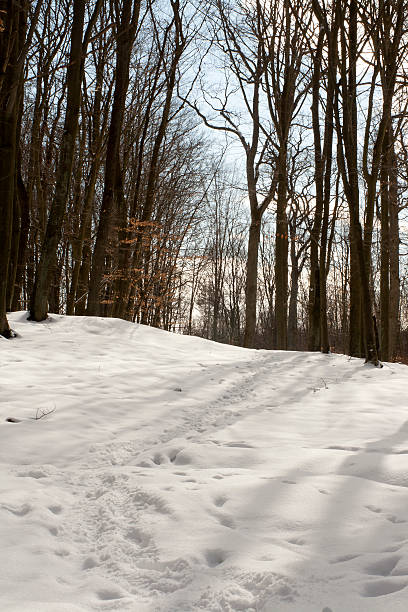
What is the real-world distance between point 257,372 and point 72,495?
5.07 m

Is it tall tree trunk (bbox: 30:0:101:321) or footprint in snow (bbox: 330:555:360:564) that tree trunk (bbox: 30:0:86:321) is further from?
footprint in snow (bbox: 330:555:360:564)

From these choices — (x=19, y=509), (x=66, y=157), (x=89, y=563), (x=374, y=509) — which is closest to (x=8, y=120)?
(x=66, y=157)

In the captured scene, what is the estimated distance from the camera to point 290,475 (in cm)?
290

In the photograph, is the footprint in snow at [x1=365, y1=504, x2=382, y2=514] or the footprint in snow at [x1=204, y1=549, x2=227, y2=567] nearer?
the footprint in snow at [x1=204, y1=549, x2=227, y2=567]

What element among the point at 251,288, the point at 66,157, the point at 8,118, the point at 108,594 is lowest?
the point at 108,594

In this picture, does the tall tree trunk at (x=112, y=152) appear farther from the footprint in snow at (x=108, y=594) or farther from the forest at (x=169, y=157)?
the footprint in snow at (x=108, y=594)

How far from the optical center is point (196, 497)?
2.67 m

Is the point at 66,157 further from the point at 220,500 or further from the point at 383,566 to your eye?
the point at 383,566

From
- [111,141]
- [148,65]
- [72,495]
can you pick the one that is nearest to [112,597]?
[72,495]

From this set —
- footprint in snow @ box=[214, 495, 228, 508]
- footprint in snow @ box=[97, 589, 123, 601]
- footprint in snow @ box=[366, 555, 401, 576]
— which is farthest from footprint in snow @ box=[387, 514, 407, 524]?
footprint in snow @ box=[97, 589, 123, 601]

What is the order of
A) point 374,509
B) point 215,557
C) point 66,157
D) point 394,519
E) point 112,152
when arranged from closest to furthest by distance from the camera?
point 215,557
point 394,519
point 374,509
point 66,157
point 112,152

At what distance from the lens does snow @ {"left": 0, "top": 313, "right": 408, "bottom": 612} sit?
71.2 inches

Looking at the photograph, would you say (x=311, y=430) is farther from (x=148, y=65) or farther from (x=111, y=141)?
(x=148, y=65)

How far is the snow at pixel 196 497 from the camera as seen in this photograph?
1810 mm
